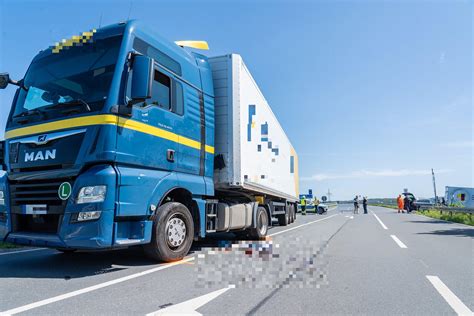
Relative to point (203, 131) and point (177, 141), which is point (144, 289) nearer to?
point (177, 141)

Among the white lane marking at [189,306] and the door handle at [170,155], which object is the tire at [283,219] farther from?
the white lane marking at [189,306]

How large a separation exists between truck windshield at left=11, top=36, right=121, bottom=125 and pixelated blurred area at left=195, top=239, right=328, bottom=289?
262cm

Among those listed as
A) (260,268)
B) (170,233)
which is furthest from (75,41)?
(260,268)

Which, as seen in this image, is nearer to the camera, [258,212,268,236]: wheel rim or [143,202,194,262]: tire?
[143,202,194,262]: tire

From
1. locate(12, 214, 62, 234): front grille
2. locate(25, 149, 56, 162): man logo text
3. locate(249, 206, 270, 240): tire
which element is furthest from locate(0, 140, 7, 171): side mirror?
locate(249, 206, 270, 240): tire

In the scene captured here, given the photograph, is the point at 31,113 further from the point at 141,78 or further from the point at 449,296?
the point at 449,296

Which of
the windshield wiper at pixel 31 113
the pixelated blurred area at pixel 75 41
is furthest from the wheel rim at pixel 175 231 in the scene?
the pixelated blurred area at pixel 75 41

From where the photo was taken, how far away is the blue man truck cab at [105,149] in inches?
171

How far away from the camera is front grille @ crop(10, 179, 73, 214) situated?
14.8 ft

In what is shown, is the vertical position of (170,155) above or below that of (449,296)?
above

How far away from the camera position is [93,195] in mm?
4250

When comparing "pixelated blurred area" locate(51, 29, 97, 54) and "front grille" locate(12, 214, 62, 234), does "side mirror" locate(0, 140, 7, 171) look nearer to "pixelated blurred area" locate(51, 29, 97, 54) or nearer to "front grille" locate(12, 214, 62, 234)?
"front grille" locate(12, 214, 62, 234)

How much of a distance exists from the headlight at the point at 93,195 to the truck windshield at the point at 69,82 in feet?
3.39

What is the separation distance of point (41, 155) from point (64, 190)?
74 centimetres
